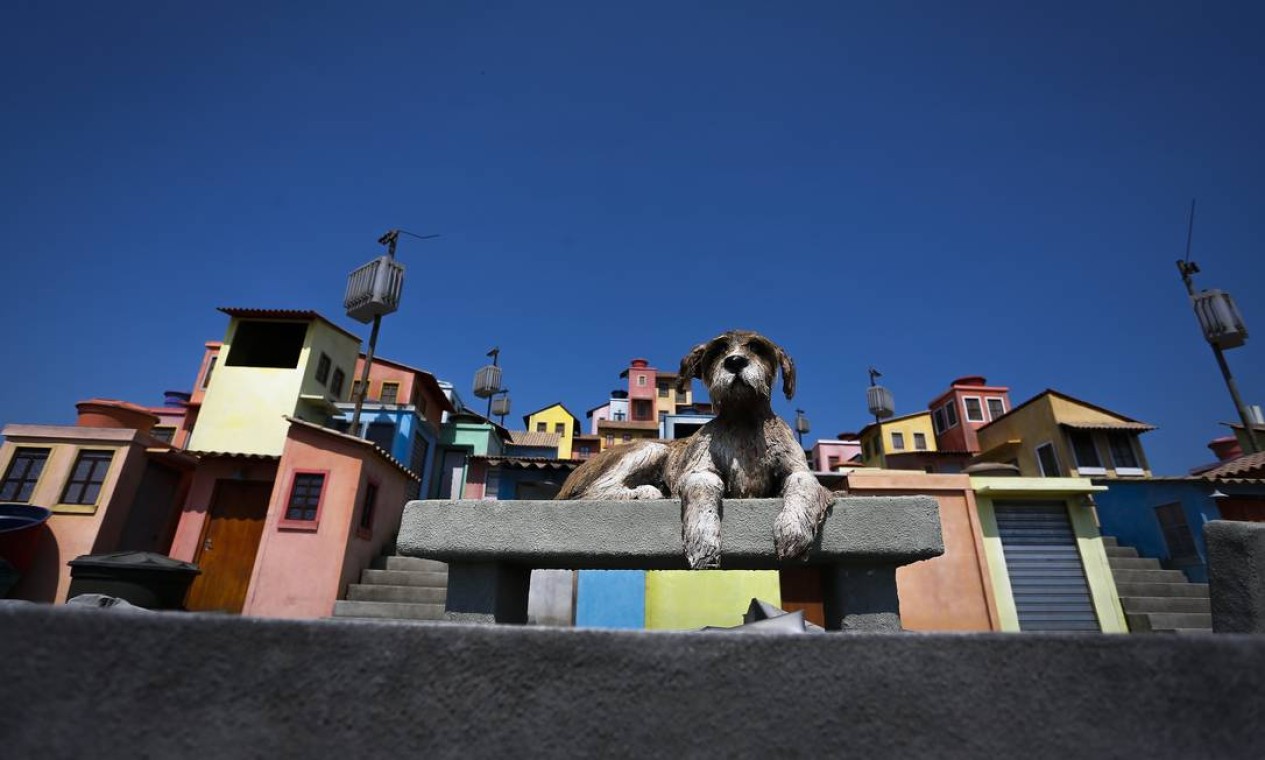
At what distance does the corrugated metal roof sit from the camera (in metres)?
21.5

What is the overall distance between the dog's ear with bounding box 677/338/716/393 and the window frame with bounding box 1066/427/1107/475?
77.8ft

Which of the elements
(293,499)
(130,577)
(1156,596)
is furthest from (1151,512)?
(130,577)

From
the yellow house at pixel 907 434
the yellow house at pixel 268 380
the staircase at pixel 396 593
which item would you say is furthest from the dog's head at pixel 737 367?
the yellow house at pixel 907 434

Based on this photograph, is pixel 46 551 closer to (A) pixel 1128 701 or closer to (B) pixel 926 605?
(A) pixel 1128 701

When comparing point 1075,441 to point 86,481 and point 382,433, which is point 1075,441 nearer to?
point 382,433

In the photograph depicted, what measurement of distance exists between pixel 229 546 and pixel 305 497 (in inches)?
115

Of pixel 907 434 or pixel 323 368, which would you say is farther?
pixel 907 434

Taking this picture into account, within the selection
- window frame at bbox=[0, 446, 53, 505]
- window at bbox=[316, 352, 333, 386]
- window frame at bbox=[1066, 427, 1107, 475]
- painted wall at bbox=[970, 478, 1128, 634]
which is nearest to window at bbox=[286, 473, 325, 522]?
window frame at bbox=[0, 446, 53, 505]

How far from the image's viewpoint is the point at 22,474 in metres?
13.6

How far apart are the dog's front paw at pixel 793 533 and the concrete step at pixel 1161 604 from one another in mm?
14802

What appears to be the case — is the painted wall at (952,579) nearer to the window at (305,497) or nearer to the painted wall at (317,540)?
the painted wall at (317,540)

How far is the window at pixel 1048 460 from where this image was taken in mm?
21875

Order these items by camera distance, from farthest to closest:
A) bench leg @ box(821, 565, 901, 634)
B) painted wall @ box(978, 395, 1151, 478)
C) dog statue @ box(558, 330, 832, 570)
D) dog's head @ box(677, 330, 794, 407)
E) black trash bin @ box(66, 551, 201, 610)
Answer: painted wall @ box(978, 395, 1151, 478)
black trash bin @ box(66, 551, 201, 610)
dog's head @ box(677, 330, 794, 407)
dog statue @ box(558, 330, 832, 570)
bench leg @ box(821, 565, 901, 634)

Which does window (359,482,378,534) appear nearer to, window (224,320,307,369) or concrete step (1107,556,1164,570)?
window (224,320,307,369)
